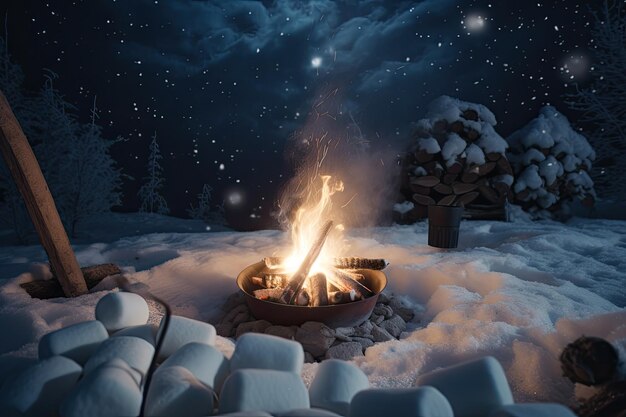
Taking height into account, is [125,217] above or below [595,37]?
below

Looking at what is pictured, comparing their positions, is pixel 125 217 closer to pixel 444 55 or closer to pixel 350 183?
pixel 350 183

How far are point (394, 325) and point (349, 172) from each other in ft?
13.4

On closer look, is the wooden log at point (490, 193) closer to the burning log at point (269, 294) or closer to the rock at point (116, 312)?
the burning log at point (269, 294)

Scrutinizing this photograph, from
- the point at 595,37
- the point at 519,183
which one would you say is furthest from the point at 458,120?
the point at 595,37

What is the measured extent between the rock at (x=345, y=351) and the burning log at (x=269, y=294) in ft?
1.76

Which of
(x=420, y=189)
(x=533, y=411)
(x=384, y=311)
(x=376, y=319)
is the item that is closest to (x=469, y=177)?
(x=420, y=189)

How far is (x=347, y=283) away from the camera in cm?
267

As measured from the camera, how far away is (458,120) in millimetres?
6164

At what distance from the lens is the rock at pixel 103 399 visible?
3.23 feet

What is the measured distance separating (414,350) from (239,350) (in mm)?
1076

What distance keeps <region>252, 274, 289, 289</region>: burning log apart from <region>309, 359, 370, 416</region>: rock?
1.47 meters

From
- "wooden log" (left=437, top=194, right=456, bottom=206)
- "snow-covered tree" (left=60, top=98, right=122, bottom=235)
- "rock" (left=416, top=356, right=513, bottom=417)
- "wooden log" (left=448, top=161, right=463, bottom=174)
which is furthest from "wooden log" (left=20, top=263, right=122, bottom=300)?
"wooden log" (left=448, top=161, right=463, bottom=174)

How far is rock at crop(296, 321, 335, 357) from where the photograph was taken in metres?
2.16

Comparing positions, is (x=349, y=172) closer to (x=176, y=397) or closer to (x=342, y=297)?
(x=342, y=297)
